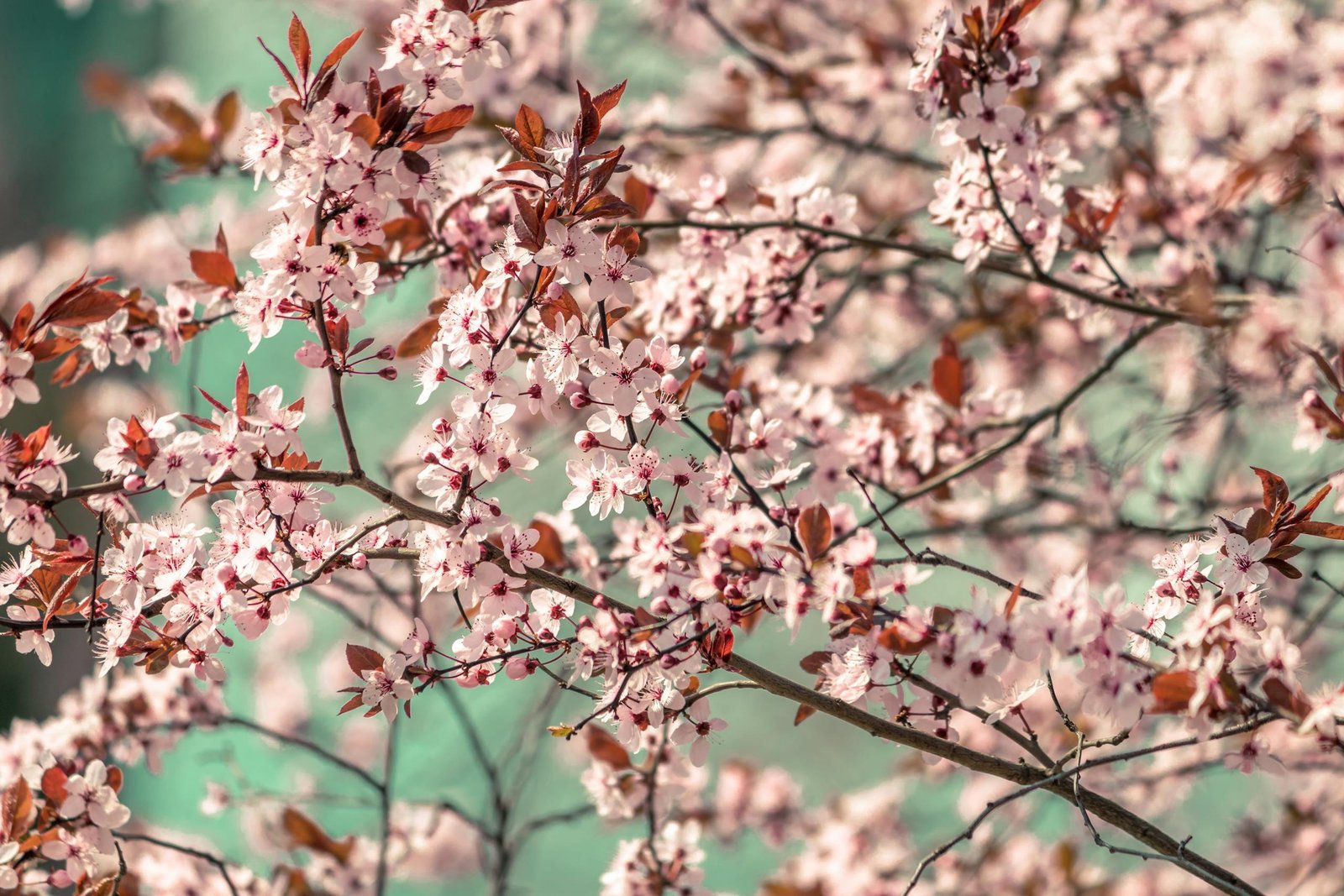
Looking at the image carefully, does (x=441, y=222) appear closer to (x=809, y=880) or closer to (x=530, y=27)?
(x=530, y=27)

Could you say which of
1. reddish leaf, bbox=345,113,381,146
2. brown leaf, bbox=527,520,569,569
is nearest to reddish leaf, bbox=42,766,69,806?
brown leaf, bbox=527,520,569,569

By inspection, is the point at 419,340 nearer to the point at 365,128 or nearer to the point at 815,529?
the point at 365,128

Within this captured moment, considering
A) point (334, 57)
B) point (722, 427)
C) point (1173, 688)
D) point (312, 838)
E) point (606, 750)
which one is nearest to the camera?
point (1173, 688)

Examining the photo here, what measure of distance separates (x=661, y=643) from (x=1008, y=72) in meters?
0.60

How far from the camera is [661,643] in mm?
787

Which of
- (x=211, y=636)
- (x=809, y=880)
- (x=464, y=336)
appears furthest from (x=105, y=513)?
(x=809, y=880)

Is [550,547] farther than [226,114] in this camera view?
No

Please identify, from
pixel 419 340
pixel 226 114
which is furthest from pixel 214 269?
pixel 226 114

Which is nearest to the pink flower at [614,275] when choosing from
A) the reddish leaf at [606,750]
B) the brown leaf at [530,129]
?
the brown leaf at [530,129]

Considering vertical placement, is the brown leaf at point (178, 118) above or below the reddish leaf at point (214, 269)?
above

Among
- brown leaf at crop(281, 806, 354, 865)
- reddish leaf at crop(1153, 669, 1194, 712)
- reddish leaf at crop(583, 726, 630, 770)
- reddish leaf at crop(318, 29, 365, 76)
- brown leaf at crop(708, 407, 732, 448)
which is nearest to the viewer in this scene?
reddish leaf at crop(1153, 669, 1194, 712)

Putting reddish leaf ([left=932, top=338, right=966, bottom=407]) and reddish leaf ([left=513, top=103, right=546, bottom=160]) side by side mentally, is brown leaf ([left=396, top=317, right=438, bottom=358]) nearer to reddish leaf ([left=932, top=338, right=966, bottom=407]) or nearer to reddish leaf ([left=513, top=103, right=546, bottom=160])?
reddish leaf ([left=513, top=103, right=546, bottom=160])

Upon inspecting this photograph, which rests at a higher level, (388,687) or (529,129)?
(529,129)

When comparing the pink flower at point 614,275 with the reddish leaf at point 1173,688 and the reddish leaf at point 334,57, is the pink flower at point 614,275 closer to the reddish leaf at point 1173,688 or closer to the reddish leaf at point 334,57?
the reddish leaf at point 334,57
